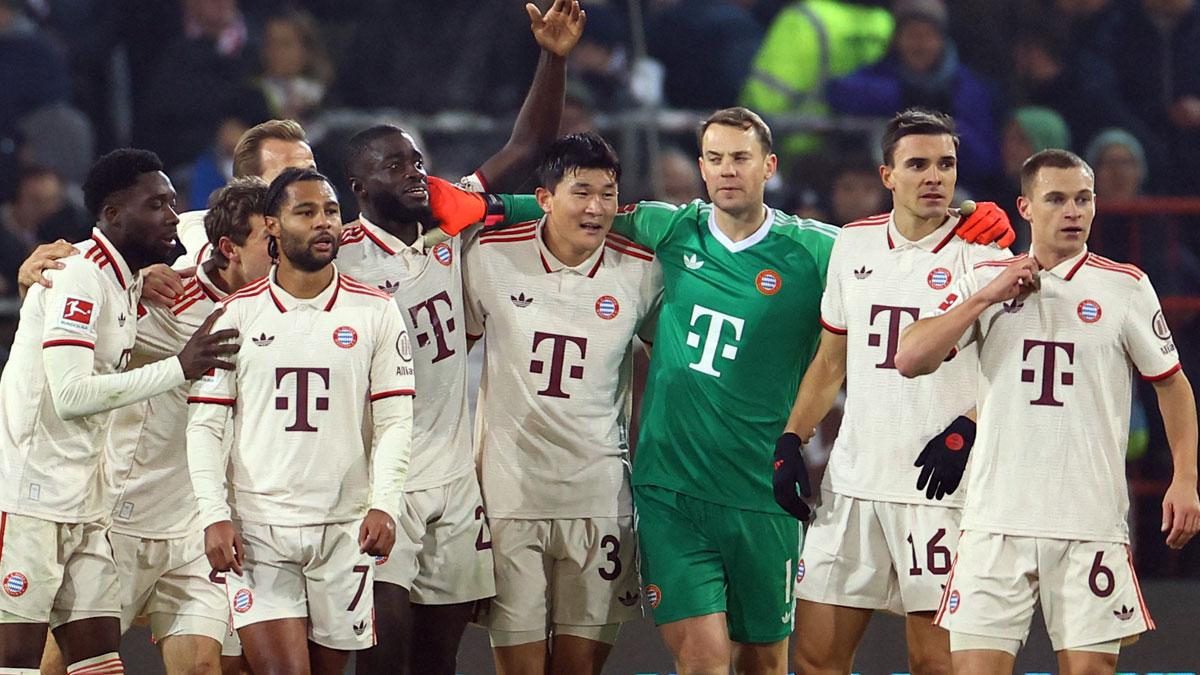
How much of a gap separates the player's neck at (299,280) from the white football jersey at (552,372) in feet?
2.55

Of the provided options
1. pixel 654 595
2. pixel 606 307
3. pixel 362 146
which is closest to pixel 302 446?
pixel 362 146

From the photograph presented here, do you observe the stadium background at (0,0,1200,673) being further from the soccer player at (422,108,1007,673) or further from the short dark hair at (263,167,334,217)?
the short dark hair at (263,167,334,217)

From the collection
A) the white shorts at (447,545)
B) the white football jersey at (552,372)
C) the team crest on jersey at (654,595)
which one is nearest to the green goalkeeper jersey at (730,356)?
the white football jersey at (552,372)

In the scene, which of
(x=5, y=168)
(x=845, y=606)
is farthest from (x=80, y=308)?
(x=5, y=168)

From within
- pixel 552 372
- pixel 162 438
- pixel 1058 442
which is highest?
pixel 552 372

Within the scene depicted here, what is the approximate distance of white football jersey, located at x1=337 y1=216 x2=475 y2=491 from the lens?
232 inches

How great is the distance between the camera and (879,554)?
578 cm

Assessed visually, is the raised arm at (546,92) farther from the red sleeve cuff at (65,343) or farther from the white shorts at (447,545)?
the red sleeve cuff at (65,343)

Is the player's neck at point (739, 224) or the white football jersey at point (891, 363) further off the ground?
the player's neck at point (739, 224)

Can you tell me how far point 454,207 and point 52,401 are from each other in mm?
1500

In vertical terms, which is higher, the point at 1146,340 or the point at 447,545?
the point at 1146,340

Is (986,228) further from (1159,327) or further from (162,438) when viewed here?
(162,438)

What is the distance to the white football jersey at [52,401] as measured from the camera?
555 cm

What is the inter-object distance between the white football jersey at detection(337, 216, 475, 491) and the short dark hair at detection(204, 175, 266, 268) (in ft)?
1.08
